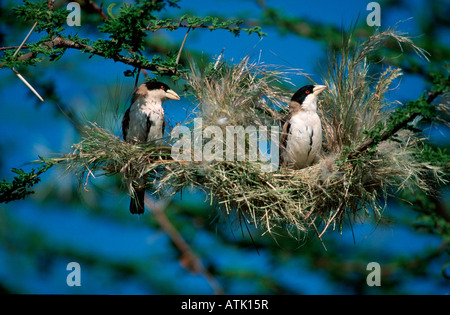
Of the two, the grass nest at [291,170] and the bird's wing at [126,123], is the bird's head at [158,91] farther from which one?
the grass nest at [291,170]

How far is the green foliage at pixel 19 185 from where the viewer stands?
8.78ft

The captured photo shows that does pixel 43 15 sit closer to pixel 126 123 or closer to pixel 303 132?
pixel 126 123

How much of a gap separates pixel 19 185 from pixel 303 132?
1.59 m

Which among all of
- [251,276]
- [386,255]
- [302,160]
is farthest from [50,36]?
[386,255]

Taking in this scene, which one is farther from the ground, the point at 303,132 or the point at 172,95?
the point at 172,95

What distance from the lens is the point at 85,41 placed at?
2707 mm

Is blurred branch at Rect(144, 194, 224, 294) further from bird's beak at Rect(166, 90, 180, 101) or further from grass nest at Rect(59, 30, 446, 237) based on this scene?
grass nest at Rect(59, 30, 446, 237)

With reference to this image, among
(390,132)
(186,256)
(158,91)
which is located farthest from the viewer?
(186,256)

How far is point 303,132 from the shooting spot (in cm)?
334

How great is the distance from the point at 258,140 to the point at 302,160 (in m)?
0.43

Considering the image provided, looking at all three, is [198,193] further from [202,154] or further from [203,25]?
[203,25]

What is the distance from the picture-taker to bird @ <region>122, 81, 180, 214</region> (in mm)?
3502

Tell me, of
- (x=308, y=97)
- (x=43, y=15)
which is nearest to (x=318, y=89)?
(x=308, y=97)

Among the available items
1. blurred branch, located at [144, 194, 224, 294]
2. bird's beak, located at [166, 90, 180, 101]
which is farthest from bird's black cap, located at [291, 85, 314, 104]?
blurred branch, located at [144, 194, 224, 294]
